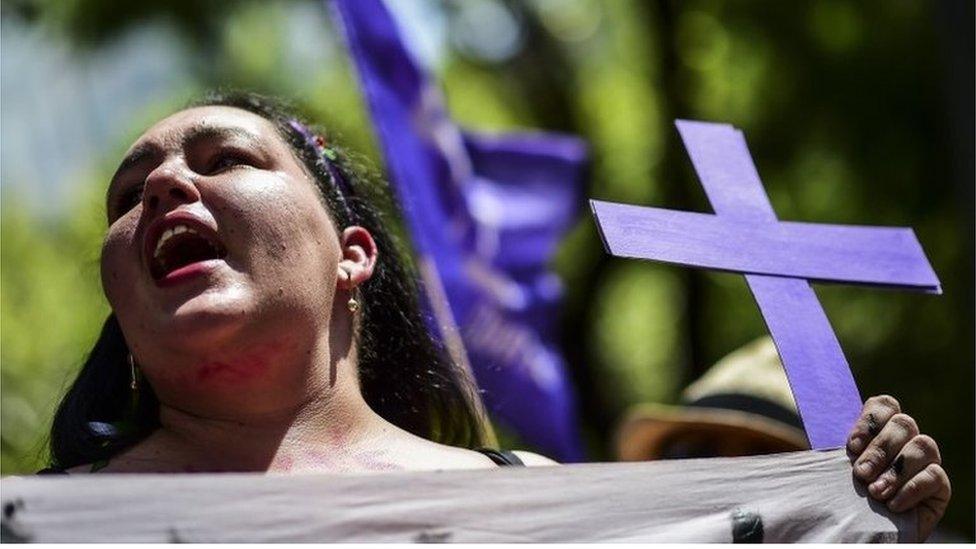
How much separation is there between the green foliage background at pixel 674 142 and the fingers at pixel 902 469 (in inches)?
266

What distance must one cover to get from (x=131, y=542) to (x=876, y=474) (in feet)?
3.18

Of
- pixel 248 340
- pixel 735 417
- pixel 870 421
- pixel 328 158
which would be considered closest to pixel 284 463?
pixel 248 340

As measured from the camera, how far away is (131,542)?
183 centimetres

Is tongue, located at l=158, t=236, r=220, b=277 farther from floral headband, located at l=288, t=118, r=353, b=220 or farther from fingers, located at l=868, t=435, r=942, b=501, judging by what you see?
fingers, located at l=868, t=435, r=942, b=501

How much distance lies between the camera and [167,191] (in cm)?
230

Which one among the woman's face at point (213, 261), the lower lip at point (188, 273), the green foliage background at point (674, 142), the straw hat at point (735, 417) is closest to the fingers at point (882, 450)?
the woman's face at point (213, 261)

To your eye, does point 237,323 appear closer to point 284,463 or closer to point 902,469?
point 284,463

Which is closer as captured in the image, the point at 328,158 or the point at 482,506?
the point at 482,506

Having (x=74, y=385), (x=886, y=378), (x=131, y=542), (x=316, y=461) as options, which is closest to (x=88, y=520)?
(x=131, y=542)

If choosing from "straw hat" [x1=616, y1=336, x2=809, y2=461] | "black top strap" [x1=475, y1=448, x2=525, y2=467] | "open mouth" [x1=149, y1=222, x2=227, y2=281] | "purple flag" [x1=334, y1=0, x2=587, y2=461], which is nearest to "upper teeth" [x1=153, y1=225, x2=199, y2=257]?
"open mouth" [x1=149, y1=222, x2=227, y2=281]

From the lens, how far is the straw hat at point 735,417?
15.0 ft

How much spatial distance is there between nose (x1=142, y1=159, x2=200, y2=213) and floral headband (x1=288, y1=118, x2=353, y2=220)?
39 centimetres

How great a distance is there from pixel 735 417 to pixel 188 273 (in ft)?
8.87

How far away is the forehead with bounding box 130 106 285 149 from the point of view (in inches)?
94.3
